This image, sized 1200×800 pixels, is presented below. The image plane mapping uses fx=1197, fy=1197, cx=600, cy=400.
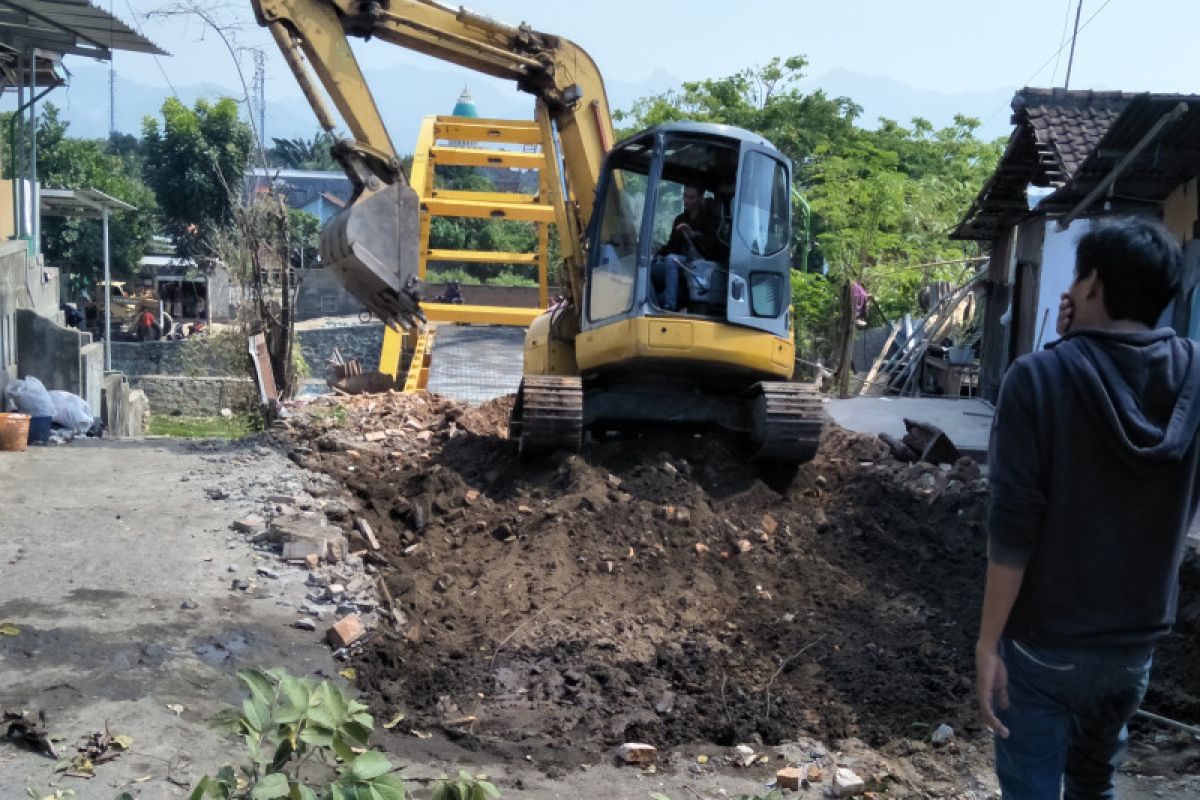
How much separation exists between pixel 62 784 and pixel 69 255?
35335 mm

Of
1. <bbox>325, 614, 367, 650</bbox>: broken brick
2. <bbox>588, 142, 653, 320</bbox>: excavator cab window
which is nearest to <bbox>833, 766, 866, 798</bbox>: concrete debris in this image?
<bbox>325, 614, 367, 650</bbox>: broken brick

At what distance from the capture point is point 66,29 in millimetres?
14844

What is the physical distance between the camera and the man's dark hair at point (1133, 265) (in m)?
2.89

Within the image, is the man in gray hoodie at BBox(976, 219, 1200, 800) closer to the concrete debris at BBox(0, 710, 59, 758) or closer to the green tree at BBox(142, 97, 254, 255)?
the concrete debris at BBox(0, 710, 59, 758)

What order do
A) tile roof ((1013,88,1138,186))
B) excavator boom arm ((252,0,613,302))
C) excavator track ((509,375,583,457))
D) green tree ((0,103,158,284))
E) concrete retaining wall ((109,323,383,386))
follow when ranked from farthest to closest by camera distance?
1. green tree ((0,103,158,284))
2. concrete retaining wall ((109,323,383,386))
3. tile roof ((1013,88,1138,186))
4. excavator boom arm ((252,0,613,302))
5. excavator track ((509,375,583,457))

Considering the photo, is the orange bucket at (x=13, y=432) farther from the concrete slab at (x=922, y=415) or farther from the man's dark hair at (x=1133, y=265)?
the man's dark hair at (x=1133, y=265)

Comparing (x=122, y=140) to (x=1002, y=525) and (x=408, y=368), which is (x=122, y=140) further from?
(x=1002, y=525)

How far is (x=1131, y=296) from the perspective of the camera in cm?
293

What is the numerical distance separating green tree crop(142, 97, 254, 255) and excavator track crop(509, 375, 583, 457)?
1135 inches

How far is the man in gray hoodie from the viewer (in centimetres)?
284

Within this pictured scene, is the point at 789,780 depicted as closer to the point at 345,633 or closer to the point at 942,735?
the point at 942,735

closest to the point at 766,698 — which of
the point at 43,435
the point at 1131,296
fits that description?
the point at 1131,296

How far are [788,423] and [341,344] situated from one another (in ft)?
79.5

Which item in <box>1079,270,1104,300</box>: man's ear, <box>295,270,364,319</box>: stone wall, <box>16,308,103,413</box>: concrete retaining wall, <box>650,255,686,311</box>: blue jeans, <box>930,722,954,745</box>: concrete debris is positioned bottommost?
<box>295,270,364,319</box>: stone wall
